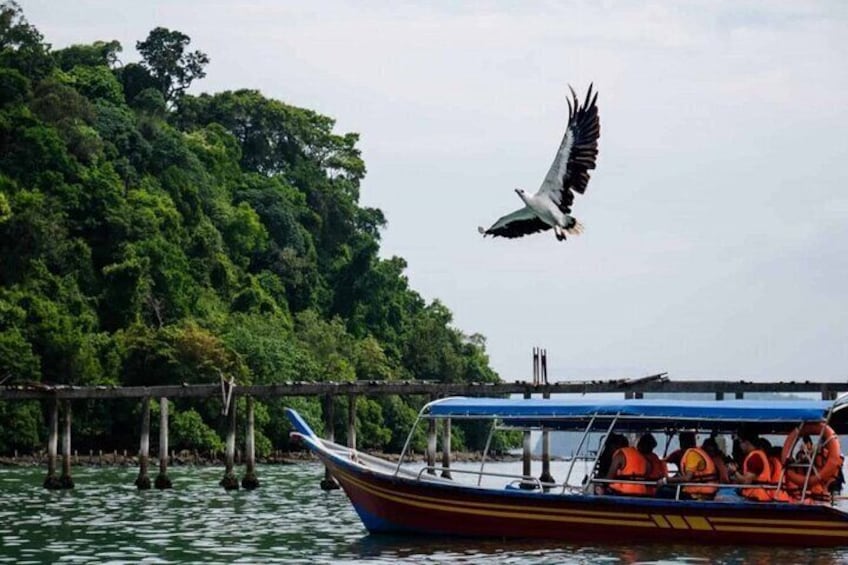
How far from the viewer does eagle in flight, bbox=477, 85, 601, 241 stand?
99.9ft

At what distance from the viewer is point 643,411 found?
2877cm

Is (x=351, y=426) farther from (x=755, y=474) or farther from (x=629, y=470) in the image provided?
(x=755, y=474)

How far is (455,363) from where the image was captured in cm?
10488

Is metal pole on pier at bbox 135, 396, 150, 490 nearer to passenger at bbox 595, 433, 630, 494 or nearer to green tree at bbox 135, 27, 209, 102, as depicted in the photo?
passenger at bbox 595, 433, 630, 494

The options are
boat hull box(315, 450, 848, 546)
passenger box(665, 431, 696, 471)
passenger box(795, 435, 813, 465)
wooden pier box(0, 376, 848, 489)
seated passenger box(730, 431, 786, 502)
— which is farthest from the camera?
wooden pier box(0, 376, 848, 489)

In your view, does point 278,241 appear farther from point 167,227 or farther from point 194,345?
point 194,345

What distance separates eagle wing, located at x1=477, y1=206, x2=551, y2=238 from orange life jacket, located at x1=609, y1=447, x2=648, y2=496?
4381mm

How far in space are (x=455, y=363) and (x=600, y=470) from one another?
247 feet

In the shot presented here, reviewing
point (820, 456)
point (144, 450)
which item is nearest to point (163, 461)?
point (144, 450)

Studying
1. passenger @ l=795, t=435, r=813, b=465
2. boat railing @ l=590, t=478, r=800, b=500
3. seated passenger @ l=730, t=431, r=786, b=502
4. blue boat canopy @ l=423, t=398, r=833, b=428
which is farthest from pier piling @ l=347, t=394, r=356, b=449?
passenger @ l=795, t=435, r=813, b=465

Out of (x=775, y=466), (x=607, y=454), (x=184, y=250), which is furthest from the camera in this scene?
(x=184, y=250)

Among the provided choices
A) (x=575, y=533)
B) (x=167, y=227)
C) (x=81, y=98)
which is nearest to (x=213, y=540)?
(x=575, y=533)

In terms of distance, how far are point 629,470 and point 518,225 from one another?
5.01 m

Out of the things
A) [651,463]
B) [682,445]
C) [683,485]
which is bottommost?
[683,485]
